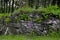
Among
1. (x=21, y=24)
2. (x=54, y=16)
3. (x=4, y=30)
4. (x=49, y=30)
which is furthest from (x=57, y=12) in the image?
(x=4, y=30)

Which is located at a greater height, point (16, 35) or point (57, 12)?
point (57, 12)

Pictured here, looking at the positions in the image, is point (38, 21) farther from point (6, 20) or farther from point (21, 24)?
point (6, 20)

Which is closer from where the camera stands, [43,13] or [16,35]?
[16,35]

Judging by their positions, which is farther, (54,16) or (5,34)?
(54,16)

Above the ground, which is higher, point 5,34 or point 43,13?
point 43,13

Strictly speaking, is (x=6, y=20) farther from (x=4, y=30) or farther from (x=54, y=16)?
(x=54, y=16)

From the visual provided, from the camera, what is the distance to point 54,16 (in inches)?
379

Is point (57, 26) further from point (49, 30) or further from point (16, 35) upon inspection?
point (16, 35)

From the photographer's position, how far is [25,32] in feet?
29.7

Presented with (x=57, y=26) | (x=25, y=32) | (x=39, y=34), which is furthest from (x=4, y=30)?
(x=57, y=26)

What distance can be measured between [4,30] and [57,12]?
250cm

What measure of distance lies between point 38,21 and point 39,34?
1.98ft

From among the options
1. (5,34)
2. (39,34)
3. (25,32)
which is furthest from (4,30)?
(39,34)

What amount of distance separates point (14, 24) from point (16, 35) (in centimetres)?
59
